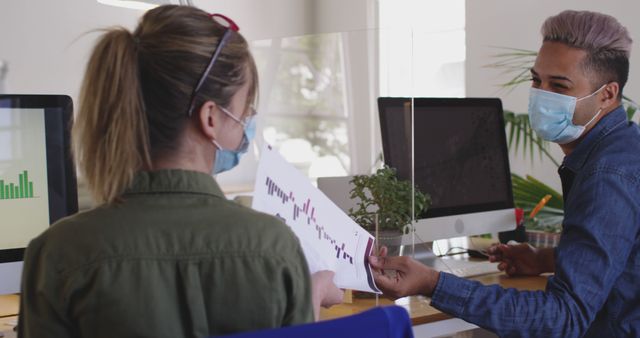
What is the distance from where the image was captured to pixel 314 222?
1.24 m

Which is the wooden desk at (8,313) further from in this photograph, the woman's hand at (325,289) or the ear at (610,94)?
the ear at (610,94)

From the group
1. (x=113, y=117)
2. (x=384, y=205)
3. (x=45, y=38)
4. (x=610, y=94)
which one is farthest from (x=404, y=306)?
(x=45, y=38)

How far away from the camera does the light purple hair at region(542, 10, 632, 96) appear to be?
5.32 feet

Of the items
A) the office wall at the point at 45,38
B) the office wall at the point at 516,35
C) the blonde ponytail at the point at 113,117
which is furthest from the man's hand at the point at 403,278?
the office wall at the point at 45,38

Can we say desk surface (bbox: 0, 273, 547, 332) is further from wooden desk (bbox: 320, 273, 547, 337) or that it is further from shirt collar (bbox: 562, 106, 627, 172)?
shirt collar (bbox: 562, 106, 627, 172)

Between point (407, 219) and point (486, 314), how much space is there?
17.0 inches

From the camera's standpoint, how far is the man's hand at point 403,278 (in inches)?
59.8

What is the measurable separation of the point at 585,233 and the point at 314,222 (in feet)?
1.93

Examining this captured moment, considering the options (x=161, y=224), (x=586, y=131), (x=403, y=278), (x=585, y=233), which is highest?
(x=586, y=131)

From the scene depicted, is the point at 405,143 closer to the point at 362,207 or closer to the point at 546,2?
the point at 362,207

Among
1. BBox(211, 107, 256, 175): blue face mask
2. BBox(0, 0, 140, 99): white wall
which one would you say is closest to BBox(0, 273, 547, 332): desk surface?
BBox(211, 107, 256, 175): blue face mask

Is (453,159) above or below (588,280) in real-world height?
above

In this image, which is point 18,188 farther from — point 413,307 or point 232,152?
point 413,307

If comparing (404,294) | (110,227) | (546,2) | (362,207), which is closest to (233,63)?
(110,227)
